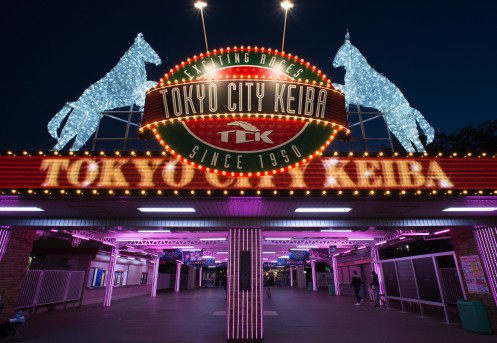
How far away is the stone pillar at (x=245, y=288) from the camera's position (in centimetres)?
935

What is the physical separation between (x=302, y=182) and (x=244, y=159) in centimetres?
168

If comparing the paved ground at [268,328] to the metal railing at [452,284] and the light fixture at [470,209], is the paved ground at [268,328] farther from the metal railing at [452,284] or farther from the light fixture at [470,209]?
the light fixture at [470,209]

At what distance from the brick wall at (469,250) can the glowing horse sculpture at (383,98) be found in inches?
150

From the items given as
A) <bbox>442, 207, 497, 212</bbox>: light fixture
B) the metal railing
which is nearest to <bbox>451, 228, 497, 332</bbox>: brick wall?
<bbox>442, 207, 497, 212</bbox>: light fixture

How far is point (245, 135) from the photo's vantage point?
8.40m

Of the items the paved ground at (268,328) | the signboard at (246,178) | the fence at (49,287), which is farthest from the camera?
the fence at (49,287)

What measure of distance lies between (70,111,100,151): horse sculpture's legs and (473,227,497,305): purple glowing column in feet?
51.9

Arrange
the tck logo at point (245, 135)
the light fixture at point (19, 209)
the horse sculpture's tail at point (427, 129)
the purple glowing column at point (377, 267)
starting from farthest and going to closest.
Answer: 1. the purple glowing column at point (377, 267)
2. the horse sculpture's tail at point (427, 129)
3. the light fixture at point (19, 209)
4. the tck logo at point (245, 135)

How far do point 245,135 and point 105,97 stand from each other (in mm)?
8926

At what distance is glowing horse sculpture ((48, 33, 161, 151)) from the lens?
1286cm

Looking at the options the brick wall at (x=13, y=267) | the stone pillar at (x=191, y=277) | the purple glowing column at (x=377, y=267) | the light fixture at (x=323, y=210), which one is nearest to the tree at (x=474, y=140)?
the purple glowing column at (x=377, y=267)

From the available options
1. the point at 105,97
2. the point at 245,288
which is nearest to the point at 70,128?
the point at 105,97

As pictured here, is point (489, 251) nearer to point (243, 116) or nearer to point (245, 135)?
point (245, 135)

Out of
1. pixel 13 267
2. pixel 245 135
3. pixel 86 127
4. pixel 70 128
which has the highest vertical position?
pixel 86 127
